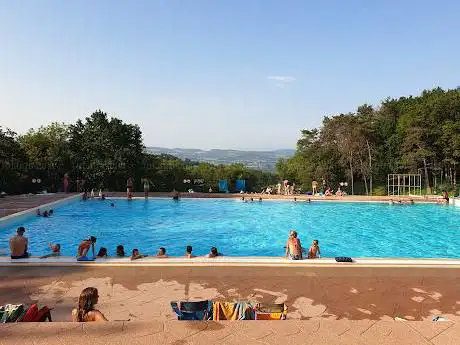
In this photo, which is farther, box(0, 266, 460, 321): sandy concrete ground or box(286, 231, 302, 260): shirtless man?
box(286, 231, 302, 260): shirtless man

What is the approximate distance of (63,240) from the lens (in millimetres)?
15328

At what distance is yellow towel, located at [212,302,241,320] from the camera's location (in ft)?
17.4

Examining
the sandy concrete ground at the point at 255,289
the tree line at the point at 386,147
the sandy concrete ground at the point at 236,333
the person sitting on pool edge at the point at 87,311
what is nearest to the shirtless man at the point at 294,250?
the sandy concrete ground at the point at 255,289

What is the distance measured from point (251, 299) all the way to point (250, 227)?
11.6 meters

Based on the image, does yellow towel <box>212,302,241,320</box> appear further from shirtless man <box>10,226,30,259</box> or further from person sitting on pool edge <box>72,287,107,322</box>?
shirtless man <box>10,226,30,259</box>

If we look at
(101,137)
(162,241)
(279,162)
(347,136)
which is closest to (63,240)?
(162,241)

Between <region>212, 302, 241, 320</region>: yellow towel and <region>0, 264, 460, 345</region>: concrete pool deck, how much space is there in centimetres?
73

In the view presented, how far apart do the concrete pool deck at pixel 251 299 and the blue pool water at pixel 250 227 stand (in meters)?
5.49

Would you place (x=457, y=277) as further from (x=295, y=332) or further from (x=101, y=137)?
(x=101, y=137)

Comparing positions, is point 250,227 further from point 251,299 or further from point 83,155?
point 83,155

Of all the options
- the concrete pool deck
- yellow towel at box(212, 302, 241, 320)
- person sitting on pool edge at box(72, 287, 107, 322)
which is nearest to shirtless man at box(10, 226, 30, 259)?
the concrete pool deck

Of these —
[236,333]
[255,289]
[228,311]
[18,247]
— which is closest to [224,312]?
[228,311]

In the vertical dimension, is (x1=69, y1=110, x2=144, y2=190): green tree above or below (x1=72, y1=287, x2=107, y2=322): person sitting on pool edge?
above

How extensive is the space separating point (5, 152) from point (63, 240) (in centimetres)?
1197
